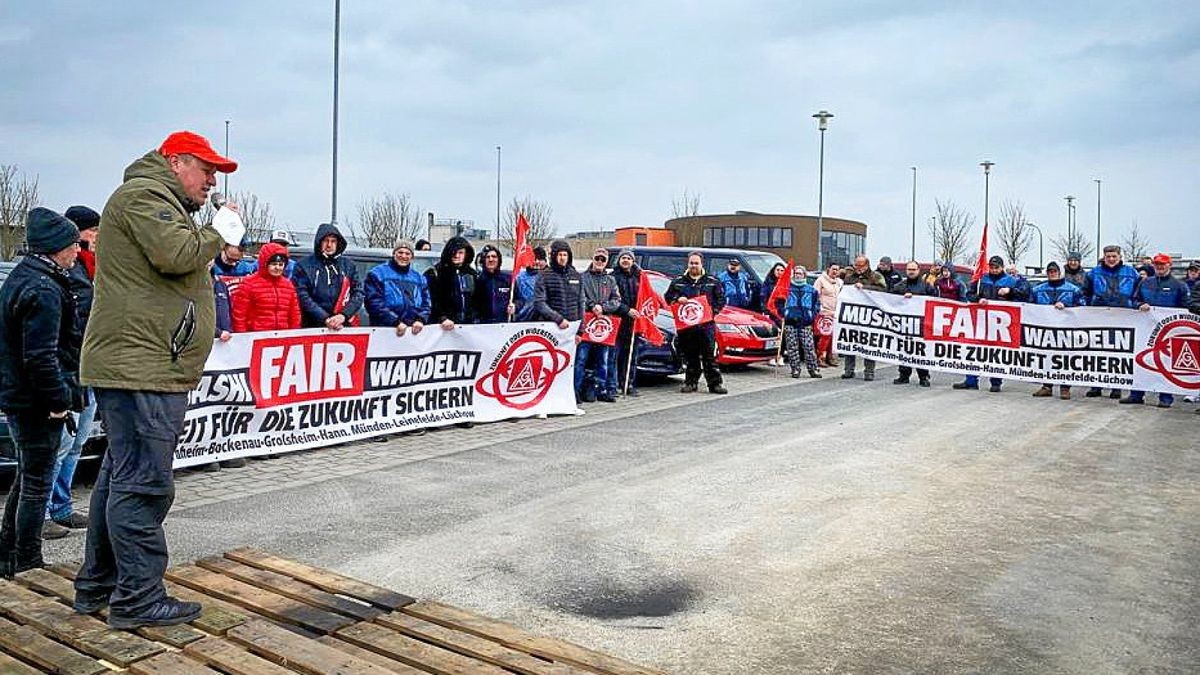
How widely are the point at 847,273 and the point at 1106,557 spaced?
11.8m

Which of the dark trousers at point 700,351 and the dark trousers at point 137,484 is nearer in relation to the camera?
the dark trousers at point 137,484

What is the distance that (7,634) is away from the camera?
4.23 meters

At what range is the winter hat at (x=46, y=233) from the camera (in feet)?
18.3

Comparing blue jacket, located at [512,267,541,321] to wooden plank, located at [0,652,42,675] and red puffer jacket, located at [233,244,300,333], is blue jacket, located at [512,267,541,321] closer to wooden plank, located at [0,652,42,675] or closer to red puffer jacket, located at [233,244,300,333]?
red puffer jacket, located at [233,244,300,333]

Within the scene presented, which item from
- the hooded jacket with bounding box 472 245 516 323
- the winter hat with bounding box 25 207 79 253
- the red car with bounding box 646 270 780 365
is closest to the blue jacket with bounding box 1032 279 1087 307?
the red car with bounding box 646 270 780 365

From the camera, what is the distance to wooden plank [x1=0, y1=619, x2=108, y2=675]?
153 inches

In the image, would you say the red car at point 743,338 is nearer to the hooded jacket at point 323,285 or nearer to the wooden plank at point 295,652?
the hooded jacket at point 323,285

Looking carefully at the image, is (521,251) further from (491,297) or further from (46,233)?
(46,233)

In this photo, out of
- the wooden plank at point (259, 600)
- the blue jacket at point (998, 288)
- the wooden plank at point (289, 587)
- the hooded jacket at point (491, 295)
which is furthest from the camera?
the blue jacket at point (998, 288)

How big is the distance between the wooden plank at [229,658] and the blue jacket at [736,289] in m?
14.4

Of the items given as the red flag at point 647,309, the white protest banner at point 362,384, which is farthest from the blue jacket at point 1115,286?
the white protest banner at point 362,384

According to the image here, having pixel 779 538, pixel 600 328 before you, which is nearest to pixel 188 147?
pixel 779 538

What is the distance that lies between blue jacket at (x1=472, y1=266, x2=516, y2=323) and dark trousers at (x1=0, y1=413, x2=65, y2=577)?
7.13m

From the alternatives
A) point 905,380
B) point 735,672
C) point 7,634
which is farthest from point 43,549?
point 905,380
